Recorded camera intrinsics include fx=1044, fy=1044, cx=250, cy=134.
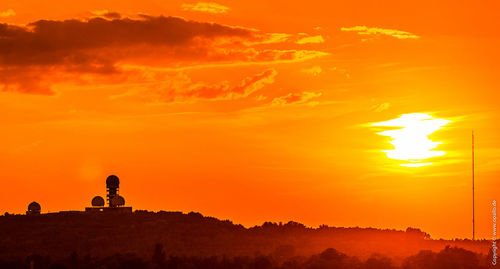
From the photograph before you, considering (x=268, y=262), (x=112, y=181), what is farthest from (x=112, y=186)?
(x=268, y=262)

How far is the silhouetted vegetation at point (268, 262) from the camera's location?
13825 cm

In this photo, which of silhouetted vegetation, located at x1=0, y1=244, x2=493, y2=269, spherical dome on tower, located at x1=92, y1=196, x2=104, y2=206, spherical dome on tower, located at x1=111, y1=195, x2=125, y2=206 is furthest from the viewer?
spherical dome on tower, located at x1=92, y1=196, x2=104, y2=206

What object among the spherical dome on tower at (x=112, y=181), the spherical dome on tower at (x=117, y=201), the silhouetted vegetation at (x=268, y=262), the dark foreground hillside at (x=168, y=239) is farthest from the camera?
the spherical dome on tower at (x=117, y=201)

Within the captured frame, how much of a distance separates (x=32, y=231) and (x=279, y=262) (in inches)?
1539

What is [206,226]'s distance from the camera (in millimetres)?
159125

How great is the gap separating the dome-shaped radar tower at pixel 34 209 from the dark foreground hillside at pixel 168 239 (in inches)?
117

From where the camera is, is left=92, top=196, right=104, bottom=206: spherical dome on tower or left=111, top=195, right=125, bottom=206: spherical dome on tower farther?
left=92, top=196, right=104, bottom=206: spherical dome on tower

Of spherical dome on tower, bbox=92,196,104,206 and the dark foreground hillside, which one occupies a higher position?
spherical dome on tower, bbox=92,196,104,206

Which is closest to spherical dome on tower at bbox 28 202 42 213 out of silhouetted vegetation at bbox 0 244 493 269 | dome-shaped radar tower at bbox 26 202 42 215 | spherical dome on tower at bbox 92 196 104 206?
dome-shaped radar tower at bbox 26 202 42 215

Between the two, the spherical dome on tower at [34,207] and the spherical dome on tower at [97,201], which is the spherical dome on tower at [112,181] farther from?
the spherical dome on tower at [34,207]

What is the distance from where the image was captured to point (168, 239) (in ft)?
511

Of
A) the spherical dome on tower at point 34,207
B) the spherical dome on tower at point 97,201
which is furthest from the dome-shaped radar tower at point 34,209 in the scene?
the spherical dome on tower at point 97,201

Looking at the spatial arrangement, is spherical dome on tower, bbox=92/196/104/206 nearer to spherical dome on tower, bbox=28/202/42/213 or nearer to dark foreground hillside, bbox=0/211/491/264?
dark foreground hillside, bbox=0/211/491/264

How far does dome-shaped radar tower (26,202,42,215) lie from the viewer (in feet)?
550
